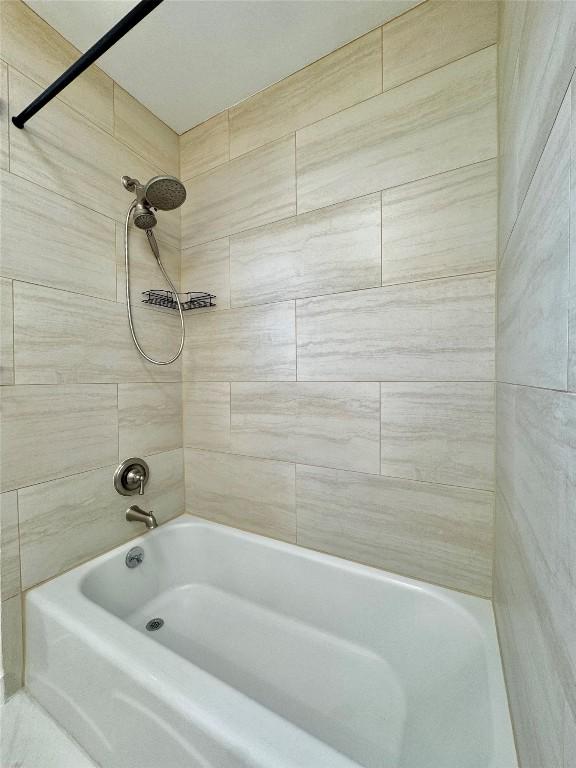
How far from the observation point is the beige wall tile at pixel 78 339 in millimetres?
1033

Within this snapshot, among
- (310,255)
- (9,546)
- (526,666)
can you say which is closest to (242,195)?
(310,255)

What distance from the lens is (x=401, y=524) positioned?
3.69ft

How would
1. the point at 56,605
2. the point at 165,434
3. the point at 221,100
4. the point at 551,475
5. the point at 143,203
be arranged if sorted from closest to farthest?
the point at 551,475 < the point at 56,605 < the point at 143,203 < the point at 221,100 < the point at 165,434

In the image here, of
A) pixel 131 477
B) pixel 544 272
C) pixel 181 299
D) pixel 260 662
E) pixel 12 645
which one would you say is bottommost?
pixel 260 662

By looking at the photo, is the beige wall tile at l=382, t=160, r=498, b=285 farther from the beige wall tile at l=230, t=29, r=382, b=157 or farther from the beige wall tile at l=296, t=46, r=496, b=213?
the beige wall tile at l=230, t=29, r=382, b=157

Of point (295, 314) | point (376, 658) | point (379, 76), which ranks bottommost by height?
point (376, 658)

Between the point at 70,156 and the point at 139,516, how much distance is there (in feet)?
4.51

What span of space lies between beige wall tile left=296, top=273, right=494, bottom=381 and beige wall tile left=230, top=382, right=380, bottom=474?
7 centimetres

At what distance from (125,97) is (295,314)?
45.6 inches

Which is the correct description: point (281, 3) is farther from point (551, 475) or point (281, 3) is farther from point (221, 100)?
point (551, 475)

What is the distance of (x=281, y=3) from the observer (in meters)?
1.04

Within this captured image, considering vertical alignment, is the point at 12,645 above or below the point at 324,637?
above

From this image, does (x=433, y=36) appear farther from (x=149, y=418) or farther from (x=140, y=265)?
(x=149, y=418)

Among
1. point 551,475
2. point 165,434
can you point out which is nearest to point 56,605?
point 165,434
